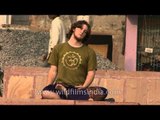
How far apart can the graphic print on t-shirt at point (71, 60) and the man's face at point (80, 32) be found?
0.59 feet

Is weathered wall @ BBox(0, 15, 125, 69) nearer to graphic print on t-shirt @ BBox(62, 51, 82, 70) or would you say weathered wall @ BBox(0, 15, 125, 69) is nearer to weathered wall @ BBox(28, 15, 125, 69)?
weathered wall @ BBox(28, 15, 125, 69)

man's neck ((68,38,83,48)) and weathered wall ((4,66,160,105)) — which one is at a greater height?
man's neck ((68,38,83,48))

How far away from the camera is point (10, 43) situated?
55.4ft

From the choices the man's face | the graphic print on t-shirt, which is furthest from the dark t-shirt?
the man's face

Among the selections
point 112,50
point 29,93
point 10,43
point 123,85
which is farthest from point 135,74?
point 112,50

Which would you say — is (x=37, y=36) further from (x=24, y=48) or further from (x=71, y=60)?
(x=71, y=60)

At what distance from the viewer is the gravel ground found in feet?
43.6

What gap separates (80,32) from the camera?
19.4 feet

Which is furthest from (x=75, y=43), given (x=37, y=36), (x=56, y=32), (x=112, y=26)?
(x=112, y=26)

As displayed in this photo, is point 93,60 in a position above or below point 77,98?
above

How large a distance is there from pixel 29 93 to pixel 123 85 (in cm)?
153

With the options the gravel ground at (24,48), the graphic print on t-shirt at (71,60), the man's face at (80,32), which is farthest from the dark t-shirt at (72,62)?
the gravel ground at (24,48)
